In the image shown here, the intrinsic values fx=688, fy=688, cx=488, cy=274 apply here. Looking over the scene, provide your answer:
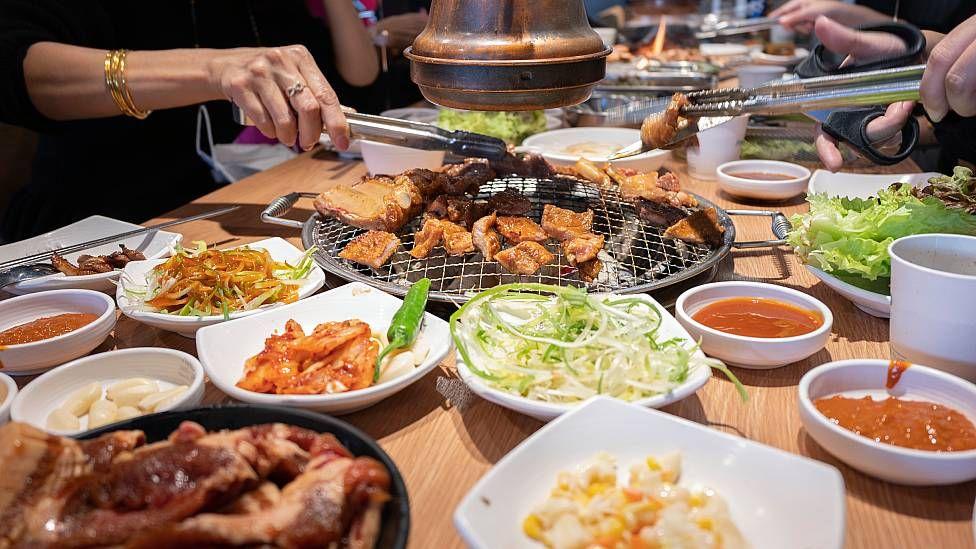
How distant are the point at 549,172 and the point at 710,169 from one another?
1204mm

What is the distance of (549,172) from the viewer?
3.44 m

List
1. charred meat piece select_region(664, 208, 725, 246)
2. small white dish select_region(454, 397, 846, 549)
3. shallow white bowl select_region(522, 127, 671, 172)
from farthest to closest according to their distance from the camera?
shallow white bowl select_region(522, 127, 671, 172) < charred meat piece select_region(664, 208, 725, 246) < small white dish select_region(454, 397, 846, 549)

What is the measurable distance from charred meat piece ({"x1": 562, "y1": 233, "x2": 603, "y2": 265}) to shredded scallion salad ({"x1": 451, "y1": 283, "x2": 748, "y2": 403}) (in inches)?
14.2

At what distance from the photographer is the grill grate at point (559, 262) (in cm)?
247

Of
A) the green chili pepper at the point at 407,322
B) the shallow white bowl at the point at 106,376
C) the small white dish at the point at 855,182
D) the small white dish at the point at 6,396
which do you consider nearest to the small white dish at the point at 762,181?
the small white dish at the point at 855,182

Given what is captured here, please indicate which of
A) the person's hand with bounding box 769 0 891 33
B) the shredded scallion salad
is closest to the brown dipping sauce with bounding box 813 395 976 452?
the shredded scallion salad

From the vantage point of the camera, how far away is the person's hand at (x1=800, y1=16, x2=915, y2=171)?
322 centimetres

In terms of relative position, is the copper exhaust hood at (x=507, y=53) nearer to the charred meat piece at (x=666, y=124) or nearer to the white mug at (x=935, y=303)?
the charred meat piece at (x=666, y=124)

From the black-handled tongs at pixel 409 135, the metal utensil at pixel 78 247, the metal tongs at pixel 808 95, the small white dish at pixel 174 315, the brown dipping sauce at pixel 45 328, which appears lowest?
the brown dipping sauce at pixel 45 328

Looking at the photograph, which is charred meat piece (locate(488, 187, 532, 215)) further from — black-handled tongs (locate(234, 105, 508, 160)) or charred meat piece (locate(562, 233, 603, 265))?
charred meat piece (locate(562, 233, 603, 265))

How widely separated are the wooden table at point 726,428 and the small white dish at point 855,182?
0.67 metres

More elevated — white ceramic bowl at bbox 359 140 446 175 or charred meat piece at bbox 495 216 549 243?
white ceramic bowl at bbox 359 140 446 175

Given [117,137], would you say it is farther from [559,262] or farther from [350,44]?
[559,262]

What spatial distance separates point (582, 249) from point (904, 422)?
1.17 meters
